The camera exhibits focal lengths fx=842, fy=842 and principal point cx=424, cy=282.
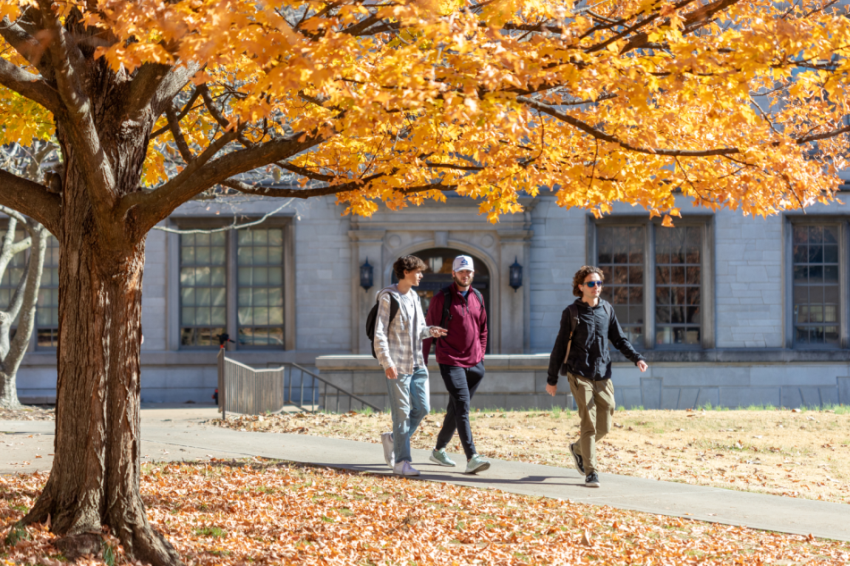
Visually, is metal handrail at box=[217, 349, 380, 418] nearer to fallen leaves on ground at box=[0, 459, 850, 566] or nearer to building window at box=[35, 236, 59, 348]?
fallen leaves on ground at box=[0, 459, 850, 566]

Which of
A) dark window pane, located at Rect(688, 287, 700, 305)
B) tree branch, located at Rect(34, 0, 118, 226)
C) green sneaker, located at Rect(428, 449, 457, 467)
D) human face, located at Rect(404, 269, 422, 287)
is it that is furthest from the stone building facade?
tree branch, located at Rect(34, 0, 118, 226)

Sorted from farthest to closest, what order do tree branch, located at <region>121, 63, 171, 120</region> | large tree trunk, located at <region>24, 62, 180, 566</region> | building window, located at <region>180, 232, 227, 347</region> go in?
1. building window, located at <region>180, 232, 227, 347</region>
2. tree branch, located at <region>121, 63, 171, 120</region>
3. large tree trunk, located at <region>24, 62, 180, 566</region>

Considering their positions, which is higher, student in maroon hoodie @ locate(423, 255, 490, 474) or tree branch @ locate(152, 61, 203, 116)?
tree branch @ locate(152, 61, 203, 116)

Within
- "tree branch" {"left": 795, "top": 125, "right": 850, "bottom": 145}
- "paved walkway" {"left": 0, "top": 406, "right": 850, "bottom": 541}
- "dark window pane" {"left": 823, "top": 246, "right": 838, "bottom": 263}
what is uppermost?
"dark window pane" {"left": 823, "top": 246, "right": 838, "bottom": 263}

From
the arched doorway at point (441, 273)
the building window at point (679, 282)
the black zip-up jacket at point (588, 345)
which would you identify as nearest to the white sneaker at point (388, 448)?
the black zip-up jacket at point (588, 345)

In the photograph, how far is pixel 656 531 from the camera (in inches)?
217

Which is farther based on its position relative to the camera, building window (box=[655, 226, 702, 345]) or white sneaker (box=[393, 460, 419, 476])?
building window (box=[655, 226, 702, 345])

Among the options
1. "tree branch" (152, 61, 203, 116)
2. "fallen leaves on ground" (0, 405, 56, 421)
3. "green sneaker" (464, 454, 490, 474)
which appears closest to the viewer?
"tree branch" (152, 61, 203, 116)

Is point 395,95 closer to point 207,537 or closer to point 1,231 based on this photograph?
point 207,537

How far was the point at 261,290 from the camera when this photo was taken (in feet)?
55.9

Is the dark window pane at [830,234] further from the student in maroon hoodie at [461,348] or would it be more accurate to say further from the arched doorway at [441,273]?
the student in maroon hoodie at [461,348]

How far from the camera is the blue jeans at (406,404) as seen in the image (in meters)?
7.07

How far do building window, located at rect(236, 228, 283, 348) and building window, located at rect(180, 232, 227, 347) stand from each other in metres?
0.37

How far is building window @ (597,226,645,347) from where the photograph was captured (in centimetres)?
1678
